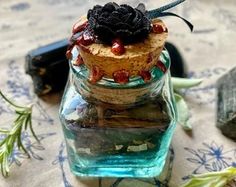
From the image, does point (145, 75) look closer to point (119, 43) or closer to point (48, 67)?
point (119, 43)

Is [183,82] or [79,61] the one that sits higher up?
[79,61]

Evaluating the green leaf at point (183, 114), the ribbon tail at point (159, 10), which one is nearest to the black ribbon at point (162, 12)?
the ribbon tail at point (159, 10)

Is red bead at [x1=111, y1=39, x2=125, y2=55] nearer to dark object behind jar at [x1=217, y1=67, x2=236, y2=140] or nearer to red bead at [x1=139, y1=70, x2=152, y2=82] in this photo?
red bead at [x1=139, y1=70, x2=152, y2=82]

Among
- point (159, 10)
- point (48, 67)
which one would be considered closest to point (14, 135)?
point (48, 67)

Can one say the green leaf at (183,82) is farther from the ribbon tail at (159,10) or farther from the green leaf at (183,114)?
the ribbon tail at (159,10)

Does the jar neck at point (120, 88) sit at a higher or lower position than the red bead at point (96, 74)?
lower

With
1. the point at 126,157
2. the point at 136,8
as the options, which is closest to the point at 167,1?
the point at 136,8

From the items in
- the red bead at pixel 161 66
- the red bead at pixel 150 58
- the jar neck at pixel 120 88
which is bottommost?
the jar neck at pixel 120 88
